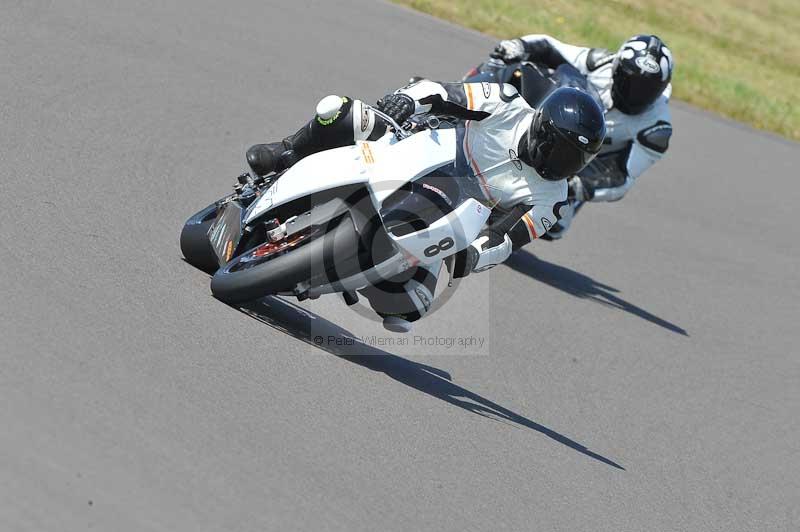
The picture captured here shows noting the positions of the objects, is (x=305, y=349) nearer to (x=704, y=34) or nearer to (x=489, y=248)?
(x=489, y=248)

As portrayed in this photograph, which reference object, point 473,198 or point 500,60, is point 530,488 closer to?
point 473,198

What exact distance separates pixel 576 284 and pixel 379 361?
12.0 feet

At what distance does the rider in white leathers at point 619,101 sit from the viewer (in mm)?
9891

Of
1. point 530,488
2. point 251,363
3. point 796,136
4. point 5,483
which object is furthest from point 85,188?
point 796,136

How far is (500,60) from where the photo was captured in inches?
396

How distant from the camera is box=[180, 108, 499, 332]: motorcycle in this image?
5871 millimetres

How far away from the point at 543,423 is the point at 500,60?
408 cm

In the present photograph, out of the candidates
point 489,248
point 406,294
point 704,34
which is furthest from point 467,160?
point 704,34

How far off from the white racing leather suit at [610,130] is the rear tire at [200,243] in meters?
4.10


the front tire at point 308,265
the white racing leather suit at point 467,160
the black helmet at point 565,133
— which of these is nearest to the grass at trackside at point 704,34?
the white racing leather suit at point 467,160

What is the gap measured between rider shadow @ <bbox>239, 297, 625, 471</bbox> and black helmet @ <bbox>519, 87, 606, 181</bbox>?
1263mm

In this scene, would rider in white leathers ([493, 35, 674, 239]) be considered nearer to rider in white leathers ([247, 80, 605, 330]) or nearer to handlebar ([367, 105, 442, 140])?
rider in white leathers ([247, 80, 605, 330])

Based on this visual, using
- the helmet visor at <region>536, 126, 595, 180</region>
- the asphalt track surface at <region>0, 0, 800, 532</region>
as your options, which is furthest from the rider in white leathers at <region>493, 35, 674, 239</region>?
the helmet visor at <region>536, 126, 595, 180</region>

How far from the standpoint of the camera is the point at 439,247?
6.01 meters
